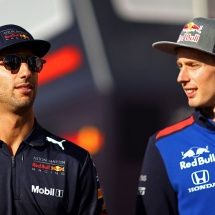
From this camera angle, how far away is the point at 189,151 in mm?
4434

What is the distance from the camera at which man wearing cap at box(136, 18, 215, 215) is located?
169 inches

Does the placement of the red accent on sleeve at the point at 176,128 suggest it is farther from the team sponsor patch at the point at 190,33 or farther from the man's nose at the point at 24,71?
the man's nose at the point at 24,71

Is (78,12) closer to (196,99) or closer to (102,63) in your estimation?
(102,63)

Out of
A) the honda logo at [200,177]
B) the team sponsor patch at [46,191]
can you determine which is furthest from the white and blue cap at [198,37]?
the team sponsor patch at [46,191]

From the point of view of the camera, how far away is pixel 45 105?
756cm

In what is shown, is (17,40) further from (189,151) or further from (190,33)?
(189,151)

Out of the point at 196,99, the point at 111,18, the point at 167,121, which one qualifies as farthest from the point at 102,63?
the point at 196,99

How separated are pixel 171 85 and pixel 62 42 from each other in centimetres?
120

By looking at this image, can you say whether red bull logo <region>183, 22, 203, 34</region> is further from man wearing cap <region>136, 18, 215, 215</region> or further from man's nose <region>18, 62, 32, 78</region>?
man's nose <region>18, 62, 32, 78</region>

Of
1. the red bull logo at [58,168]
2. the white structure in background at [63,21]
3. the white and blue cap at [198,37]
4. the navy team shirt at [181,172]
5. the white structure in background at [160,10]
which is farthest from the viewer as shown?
the white structure in background at [160,10]

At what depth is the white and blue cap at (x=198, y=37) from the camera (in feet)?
14.5

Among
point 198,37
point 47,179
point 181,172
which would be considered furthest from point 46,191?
point 198,37

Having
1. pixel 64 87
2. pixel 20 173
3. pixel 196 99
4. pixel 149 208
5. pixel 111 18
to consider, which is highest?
pixel 111 18

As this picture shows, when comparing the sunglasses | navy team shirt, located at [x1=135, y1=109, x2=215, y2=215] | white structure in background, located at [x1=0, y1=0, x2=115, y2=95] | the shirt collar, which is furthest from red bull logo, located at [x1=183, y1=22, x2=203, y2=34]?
white structure in background, located at [x1=0, y1=0, x2=115, y2=95]
